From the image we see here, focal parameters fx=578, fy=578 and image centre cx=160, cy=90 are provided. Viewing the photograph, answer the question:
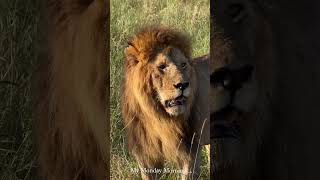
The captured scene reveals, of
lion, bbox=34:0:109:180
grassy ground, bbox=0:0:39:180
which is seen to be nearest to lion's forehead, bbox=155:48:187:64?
lion, bbox=34:0:109:180

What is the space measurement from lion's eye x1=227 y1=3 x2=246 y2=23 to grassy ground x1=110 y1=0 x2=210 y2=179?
0.33 ft

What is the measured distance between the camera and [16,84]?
2844 millimetres

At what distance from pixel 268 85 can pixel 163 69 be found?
17.9 inches

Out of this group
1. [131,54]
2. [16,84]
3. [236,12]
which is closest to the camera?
[236,12]

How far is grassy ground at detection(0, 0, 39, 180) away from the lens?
9.09 ft

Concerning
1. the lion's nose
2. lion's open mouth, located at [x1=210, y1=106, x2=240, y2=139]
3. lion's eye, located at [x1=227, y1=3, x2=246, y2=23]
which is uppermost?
lion's eye, located at [x1=227, y1=3, x2=246, y2=23]

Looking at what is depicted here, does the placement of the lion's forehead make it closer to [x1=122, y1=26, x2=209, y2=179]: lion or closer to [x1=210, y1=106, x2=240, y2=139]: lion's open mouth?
[x1=122, y1=26, x2=209, y2=179]: lion

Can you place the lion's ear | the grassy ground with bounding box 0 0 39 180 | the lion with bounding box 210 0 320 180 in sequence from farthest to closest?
the grassy ground with bounding box 0 0 39 180 < the lion's ear < the lion with bounding box 210 0 320 180

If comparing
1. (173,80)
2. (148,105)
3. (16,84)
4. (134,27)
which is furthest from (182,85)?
(16,84)

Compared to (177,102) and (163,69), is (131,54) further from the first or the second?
(177,102)

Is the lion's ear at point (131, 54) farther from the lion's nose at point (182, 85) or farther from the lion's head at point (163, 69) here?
the lion's nose at point (182, 85)

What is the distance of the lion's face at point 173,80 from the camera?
2.49m

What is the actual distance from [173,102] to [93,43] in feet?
1.46

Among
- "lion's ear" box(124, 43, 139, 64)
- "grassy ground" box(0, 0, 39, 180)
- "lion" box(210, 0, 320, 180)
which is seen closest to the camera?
"lion" box(210, 0, 320, 180)
